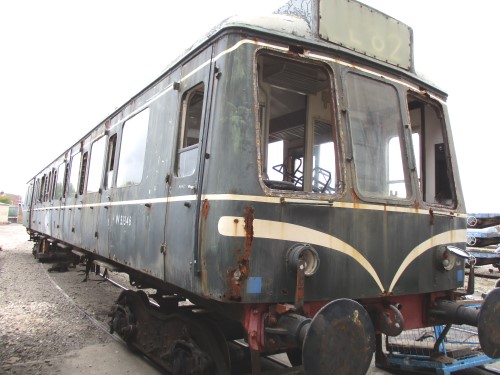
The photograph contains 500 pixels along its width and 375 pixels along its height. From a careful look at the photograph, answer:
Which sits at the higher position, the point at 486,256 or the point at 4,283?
the point at 486,256

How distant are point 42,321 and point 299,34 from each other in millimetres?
6270

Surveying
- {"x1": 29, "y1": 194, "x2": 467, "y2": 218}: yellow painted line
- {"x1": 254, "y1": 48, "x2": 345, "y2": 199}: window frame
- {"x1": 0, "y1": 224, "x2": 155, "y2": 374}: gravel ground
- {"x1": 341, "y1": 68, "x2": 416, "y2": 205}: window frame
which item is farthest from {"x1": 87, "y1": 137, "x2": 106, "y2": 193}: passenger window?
{"x1": 341, "y1": 68, "x2": 416, "y2": 205}: window frame

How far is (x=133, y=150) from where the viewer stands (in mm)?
5039

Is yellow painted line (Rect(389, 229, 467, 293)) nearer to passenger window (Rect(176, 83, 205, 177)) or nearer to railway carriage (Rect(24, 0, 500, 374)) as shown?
railway carriage (Rect(24, 0, 500, 374))

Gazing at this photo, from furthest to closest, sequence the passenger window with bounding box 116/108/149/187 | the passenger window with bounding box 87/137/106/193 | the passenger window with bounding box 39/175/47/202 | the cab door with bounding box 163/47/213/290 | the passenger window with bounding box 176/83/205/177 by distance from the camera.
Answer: the passenger window with bounding box 39/175/47/202 → the passenger window with bounding box 87/137/106/193 → the passenger window with bounding box 116/108/149/187 → the passenger window with bounding box 176/83/205/177 → the cab door with bounding box 163/47/213/290

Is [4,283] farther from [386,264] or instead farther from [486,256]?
[486,256]

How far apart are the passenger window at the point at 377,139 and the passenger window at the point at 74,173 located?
6455 mm

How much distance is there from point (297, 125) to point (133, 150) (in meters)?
2.04

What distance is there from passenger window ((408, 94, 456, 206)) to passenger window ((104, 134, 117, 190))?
151 inches

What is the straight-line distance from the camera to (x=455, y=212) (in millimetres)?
4215

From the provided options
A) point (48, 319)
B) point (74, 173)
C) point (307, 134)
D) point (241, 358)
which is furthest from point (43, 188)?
point (241, 358)

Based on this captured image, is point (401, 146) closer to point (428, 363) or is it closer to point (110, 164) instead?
point (428, 363)

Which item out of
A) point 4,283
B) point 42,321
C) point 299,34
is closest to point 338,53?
point 299,34

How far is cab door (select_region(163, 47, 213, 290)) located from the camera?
324 centimetres
